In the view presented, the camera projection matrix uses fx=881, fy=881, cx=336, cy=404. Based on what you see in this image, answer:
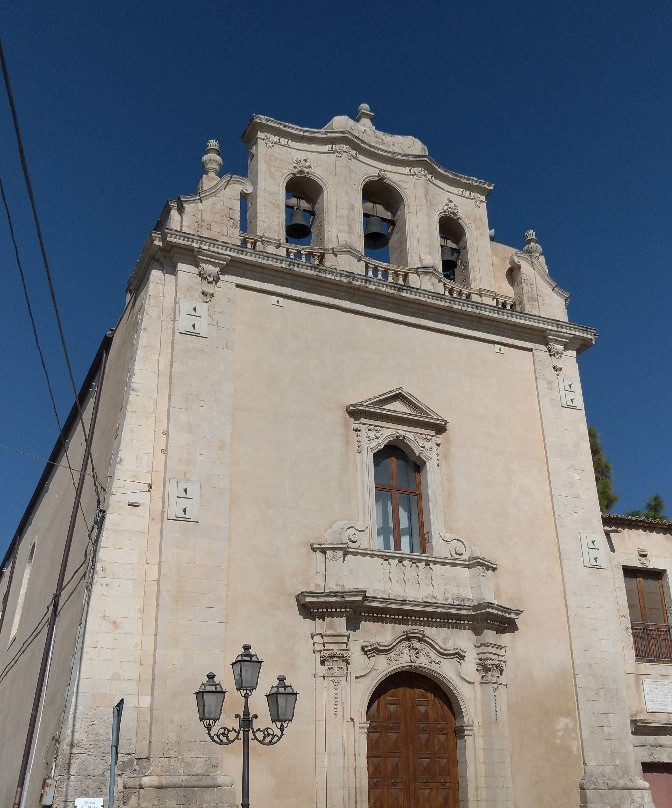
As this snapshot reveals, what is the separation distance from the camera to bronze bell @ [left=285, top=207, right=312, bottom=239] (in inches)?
643

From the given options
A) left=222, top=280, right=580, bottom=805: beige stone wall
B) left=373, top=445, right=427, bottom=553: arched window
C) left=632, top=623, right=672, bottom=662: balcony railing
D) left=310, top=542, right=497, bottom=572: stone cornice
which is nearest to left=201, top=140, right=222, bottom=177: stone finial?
left=222, top=280, right=580, bottom=805: beige stone wall

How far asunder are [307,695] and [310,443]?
12.2 feet

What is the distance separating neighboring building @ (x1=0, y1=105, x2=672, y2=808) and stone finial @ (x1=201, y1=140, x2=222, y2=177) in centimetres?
4

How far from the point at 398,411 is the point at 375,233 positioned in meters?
4.23

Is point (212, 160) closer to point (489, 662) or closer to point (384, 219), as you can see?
point (384, 219)

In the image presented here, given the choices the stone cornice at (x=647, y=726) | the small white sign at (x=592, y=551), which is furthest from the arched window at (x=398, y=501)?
the stone cornice at (x=647, y=726)

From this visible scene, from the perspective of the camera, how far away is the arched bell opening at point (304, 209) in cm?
1626

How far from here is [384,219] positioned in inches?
675

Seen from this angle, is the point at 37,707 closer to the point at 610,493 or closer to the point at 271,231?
the point at 271,231

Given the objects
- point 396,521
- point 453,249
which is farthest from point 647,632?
point 453,249

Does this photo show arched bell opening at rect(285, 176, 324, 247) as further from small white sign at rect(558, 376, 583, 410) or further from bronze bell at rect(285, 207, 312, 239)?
small white sign at rect(558, 376, 583, 410)

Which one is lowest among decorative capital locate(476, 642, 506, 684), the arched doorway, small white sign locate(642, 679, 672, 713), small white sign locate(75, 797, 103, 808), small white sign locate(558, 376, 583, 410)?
small white sign locate(75, 797, 103, 808)

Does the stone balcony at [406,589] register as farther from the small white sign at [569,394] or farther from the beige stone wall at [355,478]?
the small white sign at [569,394]

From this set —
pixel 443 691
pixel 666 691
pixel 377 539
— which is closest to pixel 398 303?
pixel 377 539
